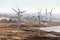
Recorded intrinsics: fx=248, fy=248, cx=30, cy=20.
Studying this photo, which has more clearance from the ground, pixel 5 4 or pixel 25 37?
pixel 5 4

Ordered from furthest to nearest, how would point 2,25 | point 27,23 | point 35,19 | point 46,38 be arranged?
1. point 35,19
2. point 27,23
3. point 2,25
4. point 46,38

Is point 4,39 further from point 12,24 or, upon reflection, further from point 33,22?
point 33,22

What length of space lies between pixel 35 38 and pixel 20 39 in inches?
92.2

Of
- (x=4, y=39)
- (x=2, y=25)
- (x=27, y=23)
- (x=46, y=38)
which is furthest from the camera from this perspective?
(x=27, y=23)

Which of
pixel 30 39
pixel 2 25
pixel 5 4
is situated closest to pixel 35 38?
pixel 30 39

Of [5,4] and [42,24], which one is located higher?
[5,4]

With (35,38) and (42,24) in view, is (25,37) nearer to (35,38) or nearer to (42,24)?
(35,38)

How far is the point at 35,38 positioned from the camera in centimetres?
3694

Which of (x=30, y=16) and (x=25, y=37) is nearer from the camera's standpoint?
(x=25, y=37)

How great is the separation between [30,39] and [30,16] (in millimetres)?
30206

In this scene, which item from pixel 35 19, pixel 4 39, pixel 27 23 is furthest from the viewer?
pixel 35 19

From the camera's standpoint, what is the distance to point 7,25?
A: 52.5 m

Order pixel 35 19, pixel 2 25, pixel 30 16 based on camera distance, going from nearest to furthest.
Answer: pixel 2 25 < pixel 35 19 < pixel 30 16

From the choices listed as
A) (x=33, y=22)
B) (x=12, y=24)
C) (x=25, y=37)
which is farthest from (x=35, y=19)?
(x=25, y=37)
